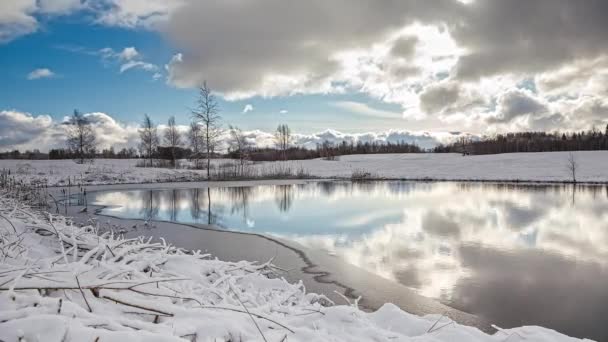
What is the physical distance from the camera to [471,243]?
7.14 metres

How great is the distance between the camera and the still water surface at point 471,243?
4098 mm

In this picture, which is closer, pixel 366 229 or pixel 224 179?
pixel 366 229

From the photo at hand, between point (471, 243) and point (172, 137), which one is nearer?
point (471, 243)

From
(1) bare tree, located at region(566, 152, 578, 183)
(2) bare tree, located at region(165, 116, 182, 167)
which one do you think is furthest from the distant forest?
(1) bare tree, located at region(566, 152, 578, 183)

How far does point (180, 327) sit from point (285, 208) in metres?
10.9

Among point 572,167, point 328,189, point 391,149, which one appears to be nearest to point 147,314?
point 328,189

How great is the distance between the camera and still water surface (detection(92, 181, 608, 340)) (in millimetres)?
4098

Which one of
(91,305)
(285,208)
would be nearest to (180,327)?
(91,305)

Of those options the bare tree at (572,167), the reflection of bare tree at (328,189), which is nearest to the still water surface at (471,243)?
the reflection of bare tree at (328,189)

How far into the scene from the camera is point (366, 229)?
8578 mm

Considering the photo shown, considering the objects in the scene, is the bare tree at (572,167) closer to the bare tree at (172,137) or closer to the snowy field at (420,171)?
the snowy field at (420,171)

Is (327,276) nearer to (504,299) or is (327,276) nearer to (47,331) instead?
(504,299)

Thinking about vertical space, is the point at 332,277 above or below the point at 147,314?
below

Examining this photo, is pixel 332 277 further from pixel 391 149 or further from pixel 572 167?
pixel 391 149
